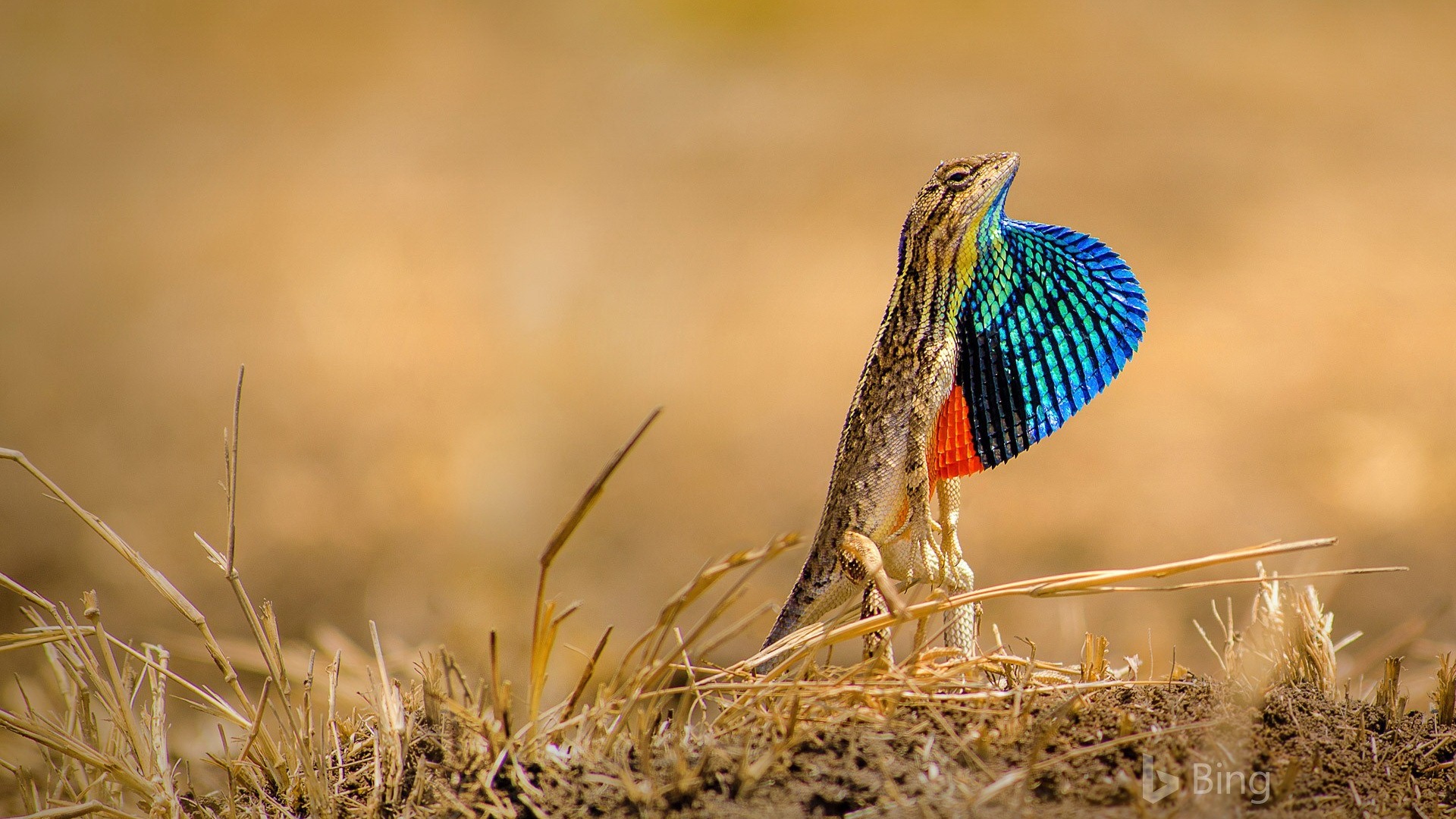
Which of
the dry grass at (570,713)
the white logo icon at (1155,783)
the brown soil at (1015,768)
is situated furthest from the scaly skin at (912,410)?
the white logo icon at (1155,783)

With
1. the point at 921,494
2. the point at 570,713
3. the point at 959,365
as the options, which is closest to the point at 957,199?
the point at 959,365

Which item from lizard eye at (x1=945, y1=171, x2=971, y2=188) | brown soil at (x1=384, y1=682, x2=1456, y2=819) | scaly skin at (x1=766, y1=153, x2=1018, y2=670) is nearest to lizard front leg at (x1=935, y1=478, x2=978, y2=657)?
scaly skin at (x1=766, y1=153, x2=1018, y2=670)

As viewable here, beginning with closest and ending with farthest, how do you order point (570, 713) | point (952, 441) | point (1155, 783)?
point (1155, 783), point (570, 713), point (952, 441)

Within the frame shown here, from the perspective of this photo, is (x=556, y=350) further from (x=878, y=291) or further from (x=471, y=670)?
(x=471, y=670)

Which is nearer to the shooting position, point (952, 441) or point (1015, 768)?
point (1015, 768)

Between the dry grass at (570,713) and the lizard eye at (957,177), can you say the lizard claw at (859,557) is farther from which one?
the lizard eye at (957,177)

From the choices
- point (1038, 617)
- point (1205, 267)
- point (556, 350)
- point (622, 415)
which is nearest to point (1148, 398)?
point (1205, 267)

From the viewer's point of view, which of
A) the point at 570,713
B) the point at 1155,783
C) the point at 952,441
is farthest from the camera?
the point at 952,441

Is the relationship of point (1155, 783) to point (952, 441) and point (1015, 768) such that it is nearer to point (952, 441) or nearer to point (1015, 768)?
point (1015, 768)
